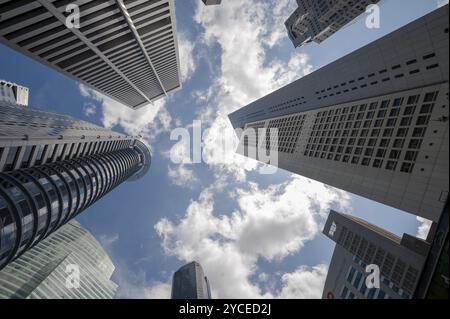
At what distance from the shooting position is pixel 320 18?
5157 inches

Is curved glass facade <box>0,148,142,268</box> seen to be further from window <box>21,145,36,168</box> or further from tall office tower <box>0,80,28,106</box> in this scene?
tall office tower <box>0,80,28,106</box>

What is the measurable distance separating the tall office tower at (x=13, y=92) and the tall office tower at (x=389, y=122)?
15222cm

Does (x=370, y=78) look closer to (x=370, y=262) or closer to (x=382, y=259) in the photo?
(x=382, y=259)

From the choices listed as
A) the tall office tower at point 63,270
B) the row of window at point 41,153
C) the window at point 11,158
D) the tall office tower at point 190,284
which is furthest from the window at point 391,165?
the tall office tower at point 190,284

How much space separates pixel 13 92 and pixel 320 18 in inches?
7354

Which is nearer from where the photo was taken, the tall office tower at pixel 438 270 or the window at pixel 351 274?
the tall office tower at pixel 438 270

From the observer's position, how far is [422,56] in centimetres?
3806

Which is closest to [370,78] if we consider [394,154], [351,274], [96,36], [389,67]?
[389,67]

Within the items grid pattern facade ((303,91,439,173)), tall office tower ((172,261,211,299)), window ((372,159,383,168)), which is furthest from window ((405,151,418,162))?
tall office tower ((172,261,211,299))

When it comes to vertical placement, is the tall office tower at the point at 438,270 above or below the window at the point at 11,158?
above

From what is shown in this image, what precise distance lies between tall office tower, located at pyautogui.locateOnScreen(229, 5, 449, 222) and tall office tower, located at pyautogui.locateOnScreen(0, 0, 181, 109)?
45956 mm

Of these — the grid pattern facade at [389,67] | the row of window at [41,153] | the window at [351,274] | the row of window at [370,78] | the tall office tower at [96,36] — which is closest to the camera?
the grid pattern facade at [389,67]

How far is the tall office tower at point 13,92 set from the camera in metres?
138

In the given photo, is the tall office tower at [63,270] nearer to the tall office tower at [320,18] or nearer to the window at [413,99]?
the window at [413,99]
